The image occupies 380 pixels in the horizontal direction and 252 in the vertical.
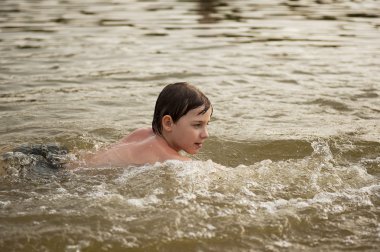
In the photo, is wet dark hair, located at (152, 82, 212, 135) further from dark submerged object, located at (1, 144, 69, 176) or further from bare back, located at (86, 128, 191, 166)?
dark submerged object, located at (1, 144, 69, 176)

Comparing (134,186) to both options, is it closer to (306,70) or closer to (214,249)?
(214,249)

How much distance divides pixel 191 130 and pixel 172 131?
0.53 feet

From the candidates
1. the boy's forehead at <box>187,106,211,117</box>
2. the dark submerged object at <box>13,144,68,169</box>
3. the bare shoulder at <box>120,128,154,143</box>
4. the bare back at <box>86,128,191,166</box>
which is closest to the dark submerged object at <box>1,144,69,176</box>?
the dark submerged object at <box>13,144,68,169</box>

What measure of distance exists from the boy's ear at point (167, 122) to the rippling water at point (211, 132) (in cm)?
35

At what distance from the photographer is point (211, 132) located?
592 centimetres

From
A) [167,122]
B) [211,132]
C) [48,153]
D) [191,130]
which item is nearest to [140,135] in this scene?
[167,122]

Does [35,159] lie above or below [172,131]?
below

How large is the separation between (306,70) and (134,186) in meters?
5.22

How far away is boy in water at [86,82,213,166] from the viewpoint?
15.1 ft

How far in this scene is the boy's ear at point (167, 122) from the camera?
4.68m

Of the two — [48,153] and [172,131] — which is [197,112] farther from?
[48,153]

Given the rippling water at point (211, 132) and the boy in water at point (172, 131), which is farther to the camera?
the boy in water at point (172, 131)

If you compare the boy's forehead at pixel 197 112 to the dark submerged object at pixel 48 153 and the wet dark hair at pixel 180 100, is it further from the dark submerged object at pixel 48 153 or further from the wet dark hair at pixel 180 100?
the dark submerged object at pixel 48 153

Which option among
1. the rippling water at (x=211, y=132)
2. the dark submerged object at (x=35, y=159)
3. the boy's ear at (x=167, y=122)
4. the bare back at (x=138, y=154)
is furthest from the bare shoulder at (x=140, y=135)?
the dark submerged object at (x=35, y=159)
